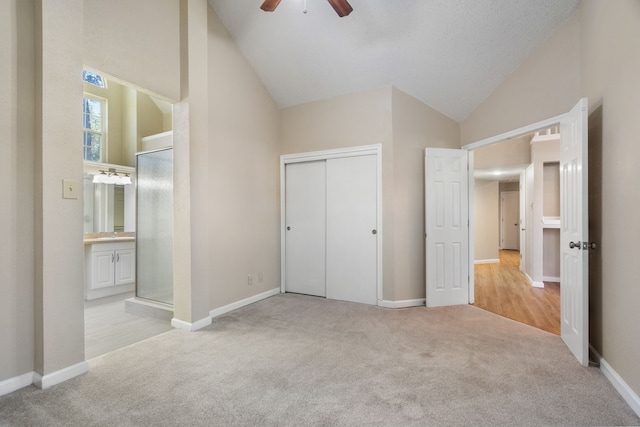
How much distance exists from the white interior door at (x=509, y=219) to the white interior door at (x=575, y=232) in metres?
8.37

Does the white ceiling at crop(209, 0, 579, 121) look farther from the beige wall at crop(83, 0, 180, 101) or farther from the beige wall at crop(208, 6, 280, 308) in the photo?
the beige wall at crop(83, 0, 180, 101)

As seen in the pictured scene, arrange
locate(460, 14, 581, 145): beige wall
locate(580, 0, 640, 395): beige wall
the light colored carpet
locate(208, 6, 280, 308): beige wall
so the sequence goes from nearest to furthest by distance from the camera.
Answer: the light colored carpet, locate(580, 0, 640, 395): beige wall, locate(460, 14, 581, 145): beige wall, locate(208, 6, 280, 308): beige wall

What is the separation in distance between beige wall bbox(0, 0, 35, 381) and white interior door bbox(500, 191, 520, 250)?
11512 mm

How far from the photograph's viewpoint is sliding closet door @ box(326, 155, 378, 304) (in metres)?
3.90

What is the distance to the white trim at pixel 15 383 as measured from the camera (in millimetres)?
1905

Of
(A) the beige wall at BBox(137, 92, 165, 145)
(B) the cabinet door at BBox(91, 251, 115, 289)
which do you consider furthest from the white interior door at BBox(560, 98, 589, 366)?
(A) the beige wall at BBox(137, 92, 165, 145)

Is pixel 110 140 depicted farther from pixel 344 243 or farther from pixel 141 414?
pixel 141 414

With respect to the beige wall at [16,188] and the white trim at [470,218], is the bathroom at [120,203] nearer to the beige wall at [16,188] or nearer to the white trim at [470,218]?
the beige wall at [16,188]

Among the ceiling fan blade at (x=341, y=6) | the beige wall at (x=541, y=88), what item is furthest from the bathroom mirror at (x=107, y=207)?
the beige wall at (x=541, y=88)

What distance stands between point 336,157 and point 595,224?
9.09 feet

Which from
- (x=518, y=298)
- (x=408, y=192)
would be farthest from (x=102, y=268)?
(x=518, y=298)

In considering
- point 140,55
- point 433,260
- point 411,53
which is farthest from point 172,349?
point 411,53

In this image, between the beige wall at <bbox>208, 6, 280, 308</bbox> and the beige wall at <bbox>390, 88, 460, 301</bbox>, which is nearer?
the beige wall at <bbox>208, 6, 280, 308</bbox>

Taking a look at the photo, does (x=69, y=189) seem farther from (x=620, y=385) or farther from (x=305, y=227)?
(x=620, y=385)
